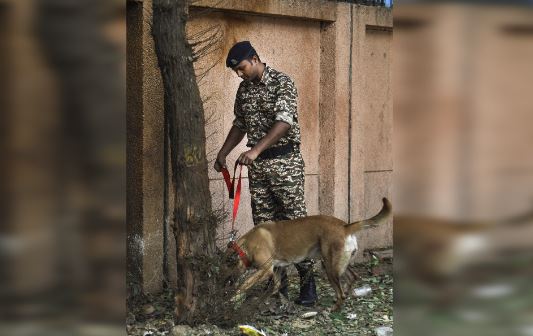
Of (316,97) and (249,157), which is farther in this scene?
(316,97)

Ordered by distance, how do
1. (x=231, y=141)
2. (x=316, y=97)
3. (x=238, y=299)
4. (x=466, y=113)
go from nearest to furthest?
(x=466, y=113)
(x=238, y=299)
(x=231, y=141)
(x=316, y=97)

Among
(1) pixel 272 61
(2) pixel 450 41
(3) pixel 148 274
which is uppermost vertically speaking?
(1) pixel 272 61

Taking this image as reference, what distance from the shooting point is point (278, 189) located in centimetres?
545

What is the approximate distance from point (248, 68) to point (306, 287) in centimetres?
168

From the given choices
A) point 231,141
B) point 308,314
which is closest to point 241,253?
point 308,314

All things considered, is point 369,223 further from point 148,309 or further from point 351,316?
point 148,309

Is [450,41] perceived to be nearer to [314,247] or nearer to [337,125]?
[314,247]

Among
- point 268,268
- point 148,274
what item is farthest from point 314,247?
point 148,274

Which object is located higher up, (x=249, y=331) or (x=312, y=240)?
(x=312, y=240)

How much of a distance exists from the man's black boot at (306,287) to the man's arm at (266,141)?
1088 mm

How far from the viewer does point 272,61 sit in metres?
6.46

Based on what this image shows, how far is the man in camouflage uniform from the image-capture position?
525 centimetres

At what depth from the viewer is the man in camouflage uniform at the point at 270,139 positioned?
5.25 metres

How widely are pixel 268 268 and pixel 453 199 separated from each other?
433 cm
